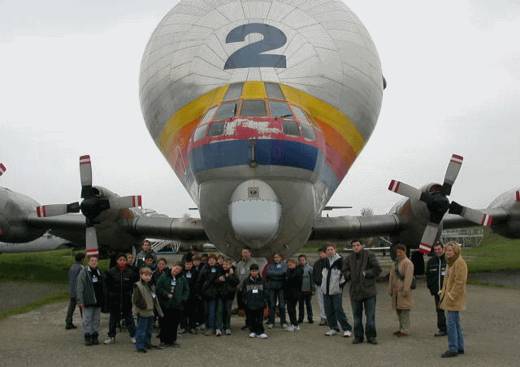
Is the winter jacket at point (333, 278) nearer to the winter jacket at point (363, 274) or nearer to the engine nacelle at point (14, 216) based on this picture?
the winter jacket at point (363, 274)

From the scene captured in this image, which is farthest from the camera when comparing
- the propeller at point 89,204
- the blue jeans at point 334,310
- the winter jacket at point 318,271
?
the propeller at point 89,204

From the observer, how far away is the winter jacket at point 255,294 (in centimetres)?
829

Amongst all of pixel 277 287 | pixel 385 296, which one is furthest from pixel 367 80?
pixel 277 287

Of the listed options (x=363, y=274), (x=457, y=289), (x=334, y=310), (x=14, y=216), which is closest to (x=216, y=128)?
(x=334, y=310)

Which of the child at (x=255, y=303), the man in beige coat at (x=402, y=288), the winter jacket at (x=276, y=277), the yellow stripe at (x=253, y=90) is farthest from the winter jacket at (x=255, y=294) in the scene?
the yellow stripe at (x=253, y=90)

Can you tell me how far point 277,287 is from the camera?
909 cm

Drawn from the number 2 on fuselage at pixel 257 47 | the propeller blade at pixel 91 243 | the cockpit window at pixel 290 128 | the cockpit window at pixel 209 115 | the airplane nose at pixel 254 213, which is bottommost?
the propeller blade at pixel 91 243

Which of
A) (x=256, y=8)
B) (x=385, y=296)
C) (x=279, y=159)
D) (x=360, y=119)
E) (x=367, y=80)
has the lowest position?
(x=385, y=296)

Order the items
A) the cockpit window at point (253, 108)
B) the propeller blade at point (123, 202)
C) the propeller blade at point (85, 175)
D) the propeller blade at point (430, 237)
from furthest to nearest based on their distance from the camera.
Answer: the propeller blade at point (123, 202), the propeller blade at point (85, 175), the propeller blade at point (430, 237), the cockpit window at point (253, 108)

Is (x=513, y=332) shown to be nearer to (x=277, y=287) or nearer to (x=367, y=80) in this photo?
(x=277, y=287)

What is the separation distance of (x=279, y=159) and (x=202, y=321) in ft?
11.9

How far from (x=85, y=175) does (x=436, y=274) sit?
928 centimetres

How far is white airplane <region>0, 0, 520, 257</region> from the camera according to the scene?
36.0 ft

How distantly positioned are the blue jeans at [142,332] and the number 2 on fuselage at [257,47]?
795 centimetres
